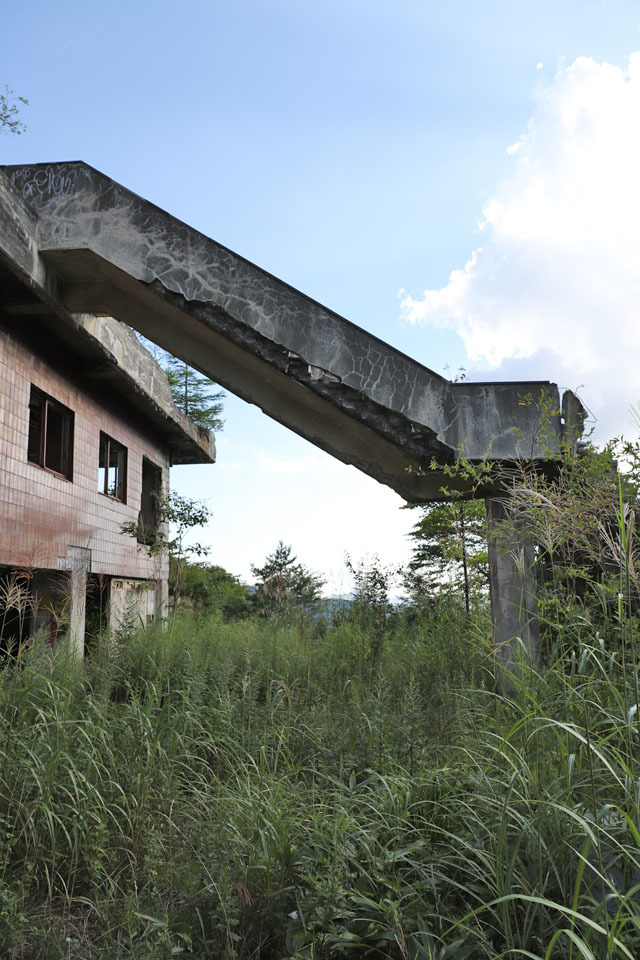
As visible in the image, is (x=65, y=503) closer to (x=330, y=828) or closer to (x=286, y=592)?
(x=286, y=592)

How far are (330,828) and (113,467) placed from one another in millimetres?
9714

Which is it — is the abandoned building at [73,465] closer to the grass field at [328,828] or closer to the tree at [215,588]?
the grass field at [328,828]

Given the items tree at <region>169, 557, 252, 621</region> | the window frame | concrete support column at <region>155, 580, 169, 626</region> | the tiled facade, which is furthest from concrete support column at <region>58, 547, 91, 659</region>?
tree at <region>169, 557, 252, 621</region>

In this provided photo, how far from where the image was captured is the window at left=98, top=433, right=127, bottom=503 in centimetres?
1105

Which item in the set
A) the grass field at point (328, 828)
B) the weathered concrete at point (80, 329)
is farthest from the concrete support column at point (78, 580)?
the grass field at point (328, 828)

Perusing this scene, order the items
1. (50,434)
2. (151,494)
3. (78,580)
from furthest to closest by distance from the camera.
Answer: (151,494) < (50,434) < (78,580)

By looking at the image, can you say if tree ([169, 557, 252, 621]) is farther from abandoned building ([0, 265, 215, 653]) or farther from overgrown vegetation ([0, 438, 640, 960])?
overgrown vegetation ([0, 438, 640, 960])

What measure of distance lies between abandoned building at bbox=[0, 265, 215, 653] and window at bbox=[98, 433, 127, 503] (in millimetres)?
19

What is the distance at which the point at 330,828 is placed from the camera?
2779 millimetres

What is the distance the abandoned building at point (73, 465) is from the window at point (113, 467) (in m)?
0.02

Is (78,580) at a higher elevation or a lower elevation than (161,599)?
higher

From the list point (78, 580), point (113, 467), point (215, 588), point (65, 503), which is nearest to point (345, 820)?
point (78, 580)

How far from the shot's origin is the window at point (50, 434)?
859 centimetres

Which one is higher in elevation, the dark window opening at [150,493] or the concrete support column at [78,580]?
the dark window opening at [150,493]
